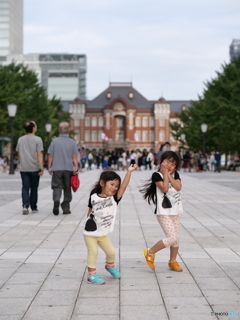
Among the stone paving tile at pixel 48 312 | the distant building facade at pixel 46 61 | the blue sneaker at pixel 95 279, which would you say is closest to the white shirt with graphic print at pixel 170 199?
the blue sneaker at pixel 95 279

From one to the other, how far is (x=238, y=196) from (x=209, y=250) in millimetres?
8770

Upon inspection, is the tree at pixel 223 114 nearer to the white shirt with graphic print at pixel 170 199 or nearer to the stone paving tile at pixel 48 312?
the white shirt with graphic print at pixel 170 199

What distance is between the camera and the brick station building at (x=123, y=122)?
394 feet

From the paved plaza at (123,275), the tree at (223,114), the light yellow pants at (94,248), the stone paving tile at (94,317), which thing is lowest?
the paved plaza at (123,275)

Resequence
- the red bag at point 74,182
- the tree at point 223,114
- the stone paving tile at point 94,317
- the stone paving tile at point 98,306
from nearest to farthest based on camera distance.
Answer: the stone paving tile at point 94,317
the stone paving tile at point 98,306
the red bag at point 74,182
the tree at point 223,114

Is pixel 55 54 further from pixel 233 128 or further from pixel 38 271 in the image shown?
pixel 38 271

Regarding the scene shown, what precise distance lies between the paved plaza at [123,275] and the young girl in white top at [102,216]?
8.4 inches

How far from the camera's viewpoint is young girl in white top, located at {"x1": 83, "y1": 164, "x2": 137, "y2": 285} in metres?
5.19

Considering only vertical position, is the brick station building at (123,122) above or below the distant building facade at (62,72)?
below

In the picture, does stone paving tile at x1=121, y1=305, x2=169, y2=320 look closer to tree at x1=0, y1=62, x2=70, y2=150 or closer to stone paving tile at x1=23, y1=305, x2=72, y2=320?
stone paving tile at x1=23, y1=305, x2=72, y2=320

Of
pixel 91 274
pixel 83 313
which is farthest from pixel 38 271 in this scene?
pixel 83 313

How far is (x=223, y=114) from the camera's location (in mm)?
41406

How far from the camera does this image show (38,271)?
5688mm

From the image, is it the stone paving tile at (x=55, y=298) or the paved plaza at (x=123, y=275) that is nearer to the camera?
the paved plaza at (x=123, y=275)
